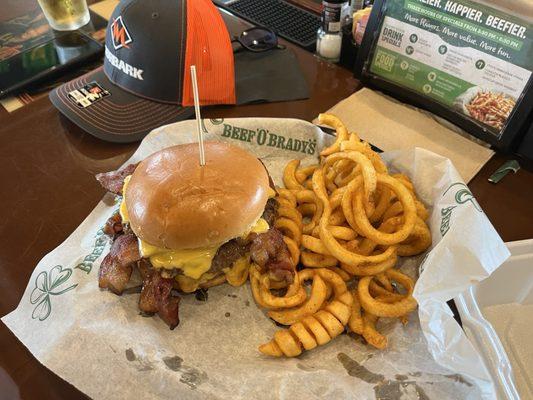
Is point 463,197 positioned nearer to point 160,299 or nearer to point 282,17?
point 160,299


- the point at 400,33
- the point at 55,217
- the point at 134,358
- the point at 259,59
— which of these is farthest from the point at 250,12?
the point at 134,358

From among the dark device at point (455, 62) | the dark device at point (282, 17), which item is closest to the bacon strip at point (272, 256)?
the dark device at point (455, 62)

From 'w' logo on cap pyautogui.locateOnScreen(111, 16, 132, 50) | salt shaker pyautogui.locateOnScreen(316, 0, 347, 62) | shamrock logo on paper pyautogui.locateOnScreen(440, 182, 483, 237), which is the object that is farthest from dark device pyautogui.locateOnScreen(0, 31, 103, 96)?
shamrock logo on paper pyautogui.locateOnScreen(440, 182, 483, 237)

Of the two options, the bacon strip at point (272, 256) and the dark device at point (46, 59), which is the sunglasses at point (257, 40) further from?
the bacon strip at point (272, 256)

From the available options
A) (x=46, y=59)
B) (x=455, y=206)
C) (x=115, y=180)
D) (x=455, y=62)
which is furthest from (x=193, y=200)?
(x=46, y=59)

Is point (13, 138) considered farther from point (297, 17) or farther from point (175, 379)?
point (297, 17)
